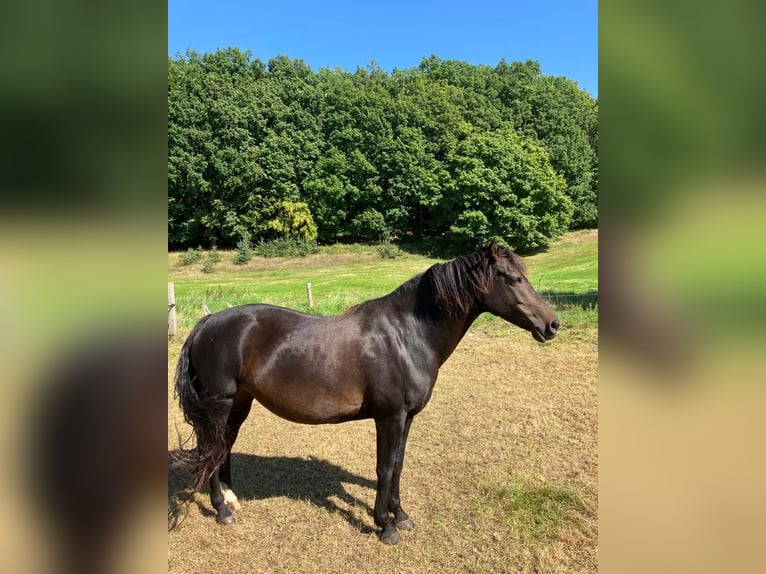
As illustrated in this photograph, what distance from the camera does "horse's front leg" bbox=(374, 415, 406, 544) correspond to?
318cm

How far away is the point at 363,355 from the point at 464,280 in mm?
891

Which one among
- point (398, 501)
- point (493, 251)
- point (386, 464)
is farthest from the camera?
point (398, 501)

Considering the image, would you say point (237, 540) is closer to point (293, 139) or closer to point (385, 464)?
point (385, 464)

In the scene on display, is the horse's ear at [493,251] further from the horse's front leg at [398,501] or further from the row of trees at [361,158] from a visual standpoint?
the row of trees at [361,158]

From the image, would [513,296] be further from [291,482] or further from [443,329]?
[291,482]

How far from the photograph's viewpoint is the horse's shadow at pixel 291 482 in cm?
372

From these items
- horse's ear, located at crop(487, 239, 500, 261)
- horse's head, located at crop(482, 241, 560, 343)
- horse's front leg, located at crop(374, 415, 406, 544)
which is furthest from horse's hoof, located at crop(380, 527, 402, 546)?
horse's ear, located at crop(487, 239, 500, 261)

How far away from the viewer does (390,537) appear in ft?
10.7

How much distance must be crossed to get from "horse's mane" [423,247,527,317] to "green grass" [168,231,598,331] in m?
6.83

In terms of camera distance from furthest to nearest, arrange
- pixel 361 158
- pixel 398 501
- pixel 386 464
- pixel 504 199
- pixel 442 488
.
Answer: pixel 361 158 < pixel 504 199 < pixel 442 488 < pixel 398 501 < pixel 386 464

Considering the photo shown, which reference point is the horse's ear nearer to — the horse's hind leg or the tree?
the horse's hind leg

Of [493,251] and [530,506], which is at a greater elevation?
[493,251]

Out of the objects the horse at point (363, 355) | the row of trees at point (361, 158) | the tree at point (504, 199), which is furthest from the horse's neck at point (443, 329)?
the row of trees at point (361, 158)

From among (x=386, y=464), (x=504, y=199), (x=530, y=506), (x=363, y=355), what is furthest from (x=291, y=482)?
(x=504, y=199)
